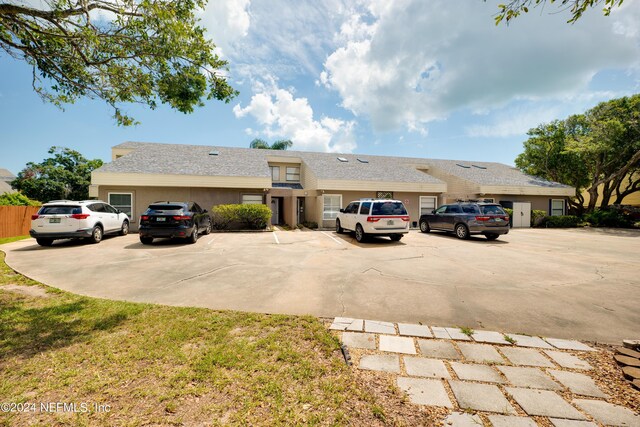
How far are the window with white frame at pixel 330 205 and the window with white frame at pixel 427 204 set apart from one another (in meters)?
6.85

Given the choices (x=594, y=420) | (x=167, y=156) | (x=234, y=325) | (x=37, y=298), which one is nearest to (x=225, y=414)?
(x=234, y=325)

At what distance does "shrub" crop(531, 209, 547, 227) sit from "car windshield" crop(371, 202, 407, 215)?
17.8 meters

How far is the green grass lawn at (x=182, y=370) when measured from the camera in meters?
2.23

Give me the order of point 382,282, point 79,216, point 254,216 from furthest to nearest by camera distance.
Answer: point 254,216
point 79,216
point 382,282

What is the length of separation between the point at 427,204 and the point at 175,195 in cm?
1836

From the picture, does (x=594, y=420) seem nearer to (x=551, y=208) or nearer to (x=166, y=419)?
(x=166, y=419)

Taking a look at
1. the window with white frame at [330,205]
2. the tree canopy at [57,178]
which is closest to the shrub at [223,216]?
the window with white frame at [330,205]

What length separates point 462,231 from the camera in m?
13.5

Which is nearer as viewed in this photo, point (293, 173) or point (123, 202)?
point (123, 202)

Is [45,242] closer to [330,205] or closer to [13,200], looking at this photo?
[13,200]

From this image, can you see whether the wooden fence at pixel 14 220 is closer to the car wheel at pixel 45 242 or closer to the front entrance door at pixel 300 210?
the car wheel at pixel 45 242

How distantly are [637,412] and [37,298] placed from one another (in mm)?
8270

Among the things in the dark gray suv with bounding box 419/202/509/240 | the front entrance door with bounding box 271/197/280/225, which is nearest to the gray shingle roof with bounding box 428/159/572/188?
the dark gray suv with bounding box 419/202/509/240

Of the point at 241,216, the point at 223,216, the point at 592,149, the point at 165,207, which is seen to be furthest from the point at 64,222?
the point at 592,149
